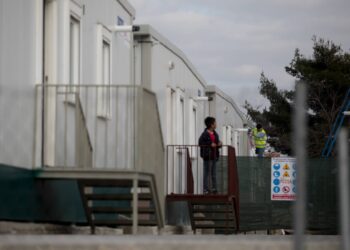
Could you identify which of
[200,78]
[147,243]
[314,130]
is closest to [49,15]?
[147,243]

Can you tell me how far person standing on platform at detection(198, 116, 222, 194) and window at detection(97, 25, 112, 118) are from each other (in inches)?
169

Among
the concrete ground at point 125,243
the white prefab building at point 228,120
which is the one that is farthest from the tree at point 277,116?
the concrete ground at point 125,243

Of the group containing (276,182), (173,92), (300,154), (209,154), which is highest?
(173,92)

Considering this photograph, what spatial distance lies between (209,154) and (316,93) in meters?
39.0

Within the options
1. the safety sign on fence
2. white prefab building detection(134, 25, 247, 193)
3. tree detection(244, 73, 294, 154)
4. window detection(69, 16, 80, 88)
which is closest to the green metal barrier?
the safety sign on fence

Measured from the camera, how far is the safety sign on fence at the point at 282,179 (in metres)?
28.7

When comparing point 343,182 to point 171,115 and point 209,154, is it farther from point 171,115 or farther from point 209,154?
point 171,115

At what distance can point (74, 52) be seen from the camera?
16.4 metres

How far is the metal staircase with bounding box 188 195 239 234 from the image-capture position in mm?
23125

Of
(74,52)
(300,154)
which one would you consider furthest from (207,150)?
(300,154)

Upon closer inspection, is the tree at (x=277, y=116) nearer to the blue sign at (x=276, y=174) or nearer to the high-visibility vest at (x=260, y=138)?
the high-visibility vest at (x=260, y=138)

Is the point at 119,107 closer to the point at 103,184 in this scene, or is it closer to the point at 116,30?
the point at 103,184

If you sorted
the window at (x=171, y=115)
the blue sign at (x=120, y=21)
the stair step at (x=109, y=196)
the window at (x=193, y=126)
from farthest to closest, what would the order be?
1. the window at (x=193, y=126)
2. the window at (x=171, y=115)
3. the blue sign at (x=120, y=21)
4. the stair step at (x=109, y=196)

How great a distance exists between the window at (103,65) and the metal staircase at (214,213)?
5.17 m
